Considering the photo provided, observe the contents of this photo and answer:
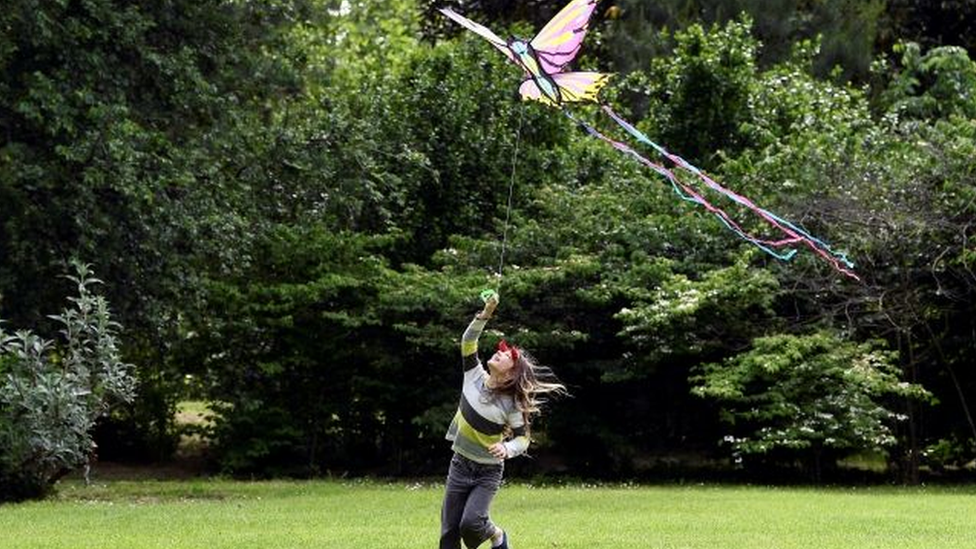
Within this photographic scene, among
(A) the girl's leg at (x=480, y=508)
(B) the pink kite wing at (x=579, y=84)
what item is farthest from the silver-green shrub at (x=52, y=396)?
(A) the girl's leg at (x=480, y=508)

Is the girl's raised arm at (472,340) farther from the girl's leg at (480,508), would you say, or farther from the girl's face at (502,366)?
the girl's leg at (480,508)

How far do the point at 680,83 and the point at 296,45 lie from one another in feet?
20.4

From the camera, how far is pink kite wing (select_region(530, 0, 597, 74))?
33.4 ft

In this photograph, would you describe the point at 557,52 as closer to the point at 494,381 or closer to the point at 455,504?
the point at 494,381

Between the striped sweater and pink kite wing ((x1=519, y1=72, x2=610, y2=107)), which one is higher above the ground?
pink kite wing ((x1=519, y1=72, x2=610, y2=107))

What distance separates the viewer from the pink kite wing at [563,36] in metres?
10.2

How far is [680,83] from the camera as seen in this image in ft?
78.2

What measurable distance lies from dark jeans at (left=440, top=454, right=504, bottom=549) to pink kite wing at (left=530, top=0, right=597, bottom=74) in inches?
114

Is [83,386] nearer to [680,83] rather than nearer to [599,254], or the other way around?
[599,254]

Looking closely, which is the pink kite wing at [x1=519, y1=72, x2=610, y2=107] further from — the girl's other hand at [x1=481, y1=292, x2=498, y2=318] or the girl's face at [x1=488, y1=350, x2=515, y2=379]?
the girl's face at [x1=488, y1=350, x2=515, y2=379]

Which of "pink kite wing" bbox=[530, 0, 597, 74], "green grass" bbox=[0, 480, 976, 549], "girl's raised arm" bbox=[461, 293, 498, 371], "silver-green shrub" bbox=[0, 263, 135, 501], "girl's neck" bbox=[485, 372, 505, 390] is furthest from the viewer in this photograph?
"silver-green shrub" bbox=[0, 263, 135, 501]

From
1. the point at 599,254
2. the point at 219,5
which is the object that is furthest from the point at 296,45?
the point at 599,254

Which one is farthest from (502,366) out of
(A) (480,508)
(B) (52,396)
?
(B) (52,396)

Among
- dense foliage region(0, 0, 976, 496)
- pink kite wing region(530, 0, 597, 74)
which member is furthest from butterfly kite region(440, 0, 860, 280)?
dense foliage region(0, 0, 976, 496)
